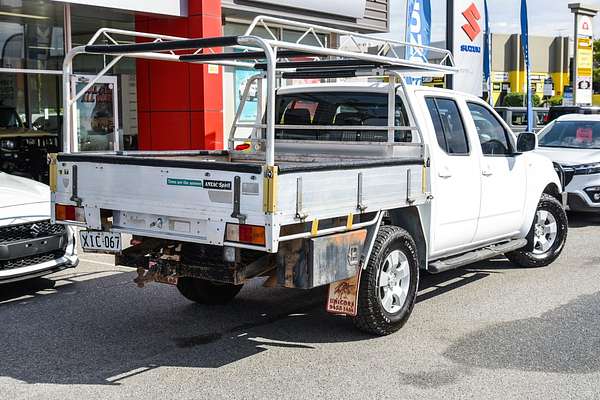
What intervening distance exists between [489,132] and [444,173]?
4.40 ft

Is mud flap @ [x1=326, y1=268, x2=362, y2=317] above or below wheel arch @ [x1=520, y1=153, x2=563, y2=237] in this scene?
below

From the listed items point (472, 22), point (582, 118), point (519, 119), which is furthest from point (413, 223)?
point (519, 119)

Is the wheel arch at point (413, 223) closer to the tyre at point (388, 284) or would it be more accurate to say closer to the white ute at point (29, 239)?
the tyre at point (388, 284)

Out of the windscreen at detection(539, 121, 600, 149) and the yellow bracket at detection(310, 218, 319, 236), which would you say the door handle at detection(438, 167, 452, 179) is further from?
the windscreen at detection(539, 121, 600, 149)

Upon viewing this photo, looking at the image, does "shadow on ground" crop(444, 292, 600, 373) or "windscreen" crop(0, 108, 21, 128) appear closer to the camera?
"shadow on ground" crop(444, 292, 600, 373)

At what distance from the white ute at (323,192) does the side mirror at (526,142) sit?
2cm

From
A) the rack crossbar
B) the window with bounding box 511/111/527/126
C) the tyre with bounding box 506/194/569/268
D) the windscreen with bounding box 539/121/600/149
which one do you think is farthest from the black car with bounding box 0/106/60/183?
the window with bounding box 511/111/527/126

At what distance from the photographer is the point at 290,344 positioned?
595 cm

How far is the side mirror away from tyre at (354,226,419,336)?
2.28m

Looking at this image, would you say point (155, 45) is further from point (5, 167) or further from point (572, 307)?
point (5, 167)

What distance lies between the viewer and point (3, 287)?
7.95m

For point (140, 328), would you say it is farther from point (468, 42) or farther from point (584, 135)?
point (468, 42)

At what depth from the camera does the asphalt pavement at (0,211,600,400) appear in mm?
4996

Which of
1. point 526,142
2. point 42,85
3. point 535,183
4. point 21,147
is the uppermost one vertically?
point 42,85
